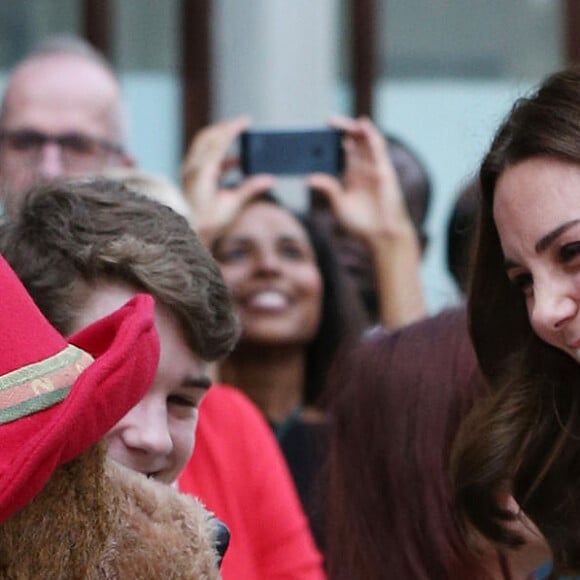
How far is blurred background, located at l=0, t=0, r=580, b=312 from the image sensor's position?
5832 millimetres

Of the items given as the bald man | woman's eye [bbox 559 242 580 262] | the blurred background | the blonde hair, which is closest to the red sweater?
the blonde hair

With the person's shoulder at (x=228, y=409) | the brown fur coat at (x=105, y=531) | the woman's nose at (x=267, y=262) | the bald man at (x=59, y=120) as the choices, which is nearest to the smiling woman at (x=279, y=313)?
the woman's nose at (x=267, y=262)

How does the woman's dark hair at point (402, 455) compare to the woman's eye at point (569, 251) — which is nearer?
the woman's eye at point (569, 251)

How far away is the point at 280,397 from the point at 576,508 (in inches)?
63.2

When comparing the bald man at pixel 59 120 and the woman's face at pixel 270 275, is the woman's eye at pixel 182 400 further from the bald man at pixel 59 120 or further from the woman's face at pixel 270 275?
the woman's face at pixel 270 275

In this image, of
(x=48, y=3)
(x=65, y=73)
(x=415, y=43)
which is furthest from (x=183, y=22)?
(x=65, y=73)

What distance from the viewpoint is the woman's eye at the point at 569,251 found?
6.39 feet

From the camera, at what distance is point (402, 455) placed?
2.70 metres

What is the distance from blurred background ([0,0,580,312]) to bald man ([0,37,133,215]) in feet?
6.12

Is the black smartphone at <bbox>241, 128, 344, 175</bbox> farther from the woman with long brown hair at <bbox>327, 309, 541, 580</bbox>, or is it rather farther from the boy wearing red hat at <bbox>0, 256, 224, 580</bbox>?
the boy wearing red hat at <bbox>0, 256, 224, 580</bbox>

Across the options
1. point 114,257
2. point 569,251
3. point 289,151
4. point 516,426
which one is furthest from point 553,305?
point 289,151

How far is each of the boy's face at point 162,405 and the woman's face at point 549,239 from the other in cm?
45

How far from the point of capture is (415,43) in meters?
6.44

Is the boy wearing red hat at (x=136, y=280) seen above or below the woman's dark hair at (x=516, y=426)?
above
